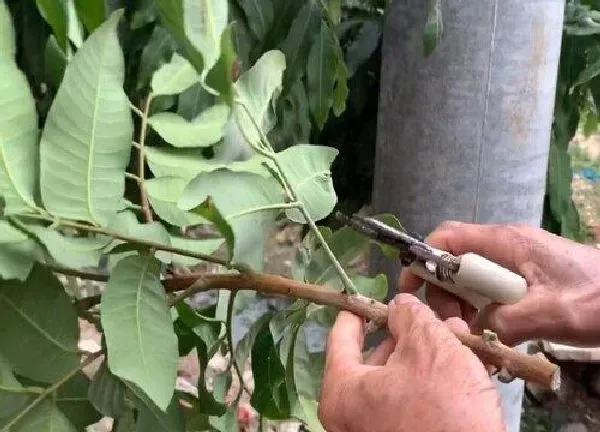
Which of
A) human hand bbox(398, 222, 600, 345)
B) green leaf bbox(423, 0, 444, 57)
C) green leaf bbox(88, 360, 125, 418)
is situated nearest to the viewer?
green leaf bbox(88, 360, 125, 418)

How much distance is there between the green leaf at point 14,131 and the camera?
0.47 m

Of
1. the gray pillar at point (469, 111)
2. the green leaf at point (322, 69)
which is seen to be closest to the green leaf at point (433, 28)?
the gray pillar at point (469, 111)

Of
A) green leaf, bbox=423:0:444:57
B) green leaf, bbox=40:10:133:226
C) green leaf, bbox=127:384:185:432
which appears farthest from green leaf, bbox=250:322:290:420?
green leaf, bbox=423:0:444:57

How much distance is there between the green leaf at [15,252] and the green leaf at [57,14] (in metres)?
0.14

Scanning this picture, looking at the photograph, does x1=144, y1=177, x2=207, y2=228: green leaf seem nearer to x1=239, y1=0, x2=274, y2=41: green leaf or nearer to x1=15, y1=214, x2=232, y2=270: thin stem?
x1=15, y1=214, x2=232, y2=270: thin stem

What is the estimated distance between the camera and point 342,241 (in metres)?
0.63

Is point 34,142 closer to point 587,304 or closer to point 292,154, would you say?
point 292,154

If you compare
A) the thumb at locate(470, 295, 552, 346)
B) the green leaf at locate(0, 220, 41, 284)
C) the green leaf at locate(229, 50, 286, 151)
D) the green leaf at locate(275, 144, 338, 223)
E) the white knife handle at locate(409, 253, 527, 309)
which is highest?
the green leaf at locate(229, 50, 286, 151)

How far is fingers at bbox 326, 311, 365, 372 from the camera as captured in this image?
0.51 m

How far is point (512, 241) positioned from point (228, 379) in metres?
0.25

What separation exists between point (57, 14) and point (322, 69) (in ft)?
1.37

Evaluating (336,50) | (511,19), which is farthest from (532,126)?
(336,50)

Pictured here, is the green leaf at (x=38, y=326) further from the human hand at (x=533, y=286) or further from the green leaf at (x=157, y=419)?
the human hand at (x=533, y=286)

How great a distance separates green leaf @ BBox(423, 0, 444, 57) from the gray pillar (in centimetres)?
3
